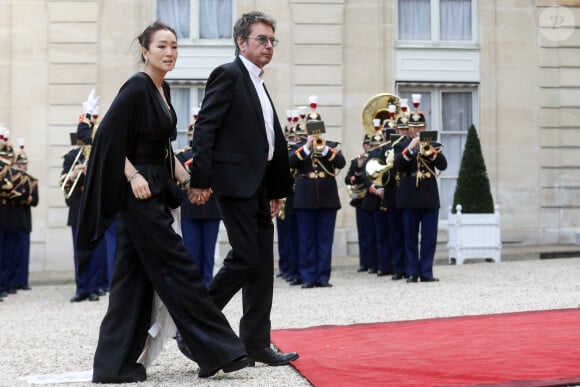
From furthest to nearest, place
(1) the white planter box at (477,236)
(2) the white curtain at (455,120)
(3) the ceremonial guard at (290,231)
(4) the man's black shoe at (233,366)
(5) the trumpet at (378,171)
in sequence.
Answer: (2) the white curtain at (455,120), (1) the white planter box at (477,236), (5) the trumpet at (378,171), (3) the ceremonial guard at (290,231), (4) the man's black shoe at (233,366)

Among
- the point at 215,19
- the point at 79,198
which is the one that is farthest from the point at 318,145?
the point at 215,19

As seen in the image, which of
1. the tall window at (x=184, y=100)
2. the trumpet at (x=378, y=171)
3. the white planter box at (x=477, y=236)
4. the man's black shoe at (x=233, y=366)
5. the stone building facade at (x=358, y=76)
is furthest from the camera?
the tall window at (x=184, y=100)

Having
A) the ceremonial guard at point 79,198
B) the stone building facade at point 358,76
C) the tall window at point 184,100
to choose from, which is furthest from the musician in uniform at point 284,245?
the tall window at point 184,100

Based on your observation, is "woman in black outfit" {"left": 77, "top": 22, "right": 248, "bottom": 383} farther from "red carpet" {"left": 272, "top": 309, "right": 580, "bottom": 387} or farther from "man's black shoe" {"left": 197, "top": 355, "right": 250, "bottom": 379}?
"red carpet" {"left": 272, "top": 309, "right": 580, "bottom": 387}

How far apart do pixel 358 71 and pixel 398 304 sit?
952 centimetres

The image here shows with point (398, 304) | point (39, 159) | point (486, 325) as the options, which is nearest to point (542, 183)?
point (39, 159)

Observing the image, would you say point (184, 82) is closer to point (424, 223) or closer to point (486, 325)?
point (424, 223)

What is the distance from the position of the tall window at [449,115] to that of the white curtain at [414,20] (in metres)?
0.99

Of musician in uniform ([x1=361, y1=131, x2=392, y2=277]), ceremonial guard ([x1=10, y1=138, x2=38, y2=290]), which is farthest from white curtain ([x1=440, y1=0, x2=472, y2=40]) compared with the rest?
ceremonial guard ([x1=10, y1=138, x2=38, y2=290])

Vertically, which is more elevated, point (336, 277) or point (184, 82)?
point (184, 82)

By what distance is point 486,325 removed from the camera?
8.48 metres

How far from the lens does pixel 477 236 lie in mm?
17375

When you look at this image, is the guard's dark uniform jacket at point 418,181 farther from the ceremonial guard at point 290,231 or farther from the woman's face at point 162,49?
the woman's face at point 162,49

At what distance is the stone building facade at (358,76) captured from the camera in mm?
19312
